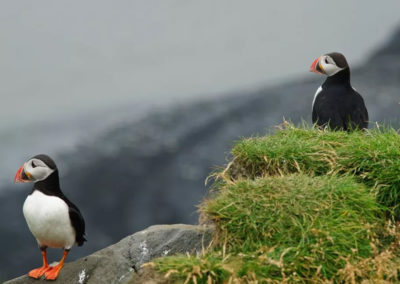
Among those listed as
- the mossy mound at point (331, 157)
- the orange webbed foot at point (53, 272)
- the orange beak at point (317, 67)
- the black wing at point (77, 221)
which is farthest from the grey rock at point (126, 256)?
the orange beak at point (317, 67)

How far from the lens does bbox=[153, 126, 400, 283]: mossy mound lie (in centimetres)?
503

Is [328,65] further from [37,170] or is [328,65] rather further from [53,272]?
[53,272]

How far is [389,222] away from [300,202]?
2.86ft

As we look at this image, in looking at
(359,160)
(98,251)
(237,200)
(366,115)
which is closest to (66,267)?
(98,251)

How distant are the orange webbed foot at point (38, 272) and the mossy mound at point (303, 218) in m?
2.04

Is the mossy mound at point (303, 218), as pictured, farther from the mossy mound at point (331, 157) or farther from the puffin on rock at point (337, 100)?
the puffin on rock at point (337, 100)

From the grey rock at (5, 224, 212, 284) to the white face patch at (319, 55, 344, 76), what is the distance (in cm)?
286

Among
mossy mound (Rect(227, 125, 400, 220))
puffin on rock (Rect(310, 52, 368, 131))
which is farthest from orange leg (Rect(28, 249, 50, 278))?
puffin on rock (Rect(310, 52, 368, 131))

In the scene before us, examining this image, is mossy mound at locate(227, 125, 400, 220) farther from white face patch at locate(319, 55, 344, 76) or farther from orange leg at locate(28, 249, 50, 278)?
orange leg at locate(28, 249, 50, 278)

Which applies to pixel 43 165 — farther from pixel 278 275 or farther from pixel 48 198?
pixel 278 275

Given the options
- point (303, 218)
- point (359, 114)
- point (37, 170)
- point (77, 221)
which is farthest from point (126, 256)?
point (359, 114)

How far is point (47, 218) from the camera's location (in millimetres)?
6492

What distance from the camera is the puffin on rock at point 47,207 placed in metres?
6.52

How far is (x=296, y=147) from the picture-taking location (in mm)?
6719
